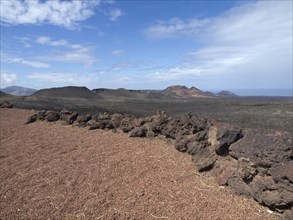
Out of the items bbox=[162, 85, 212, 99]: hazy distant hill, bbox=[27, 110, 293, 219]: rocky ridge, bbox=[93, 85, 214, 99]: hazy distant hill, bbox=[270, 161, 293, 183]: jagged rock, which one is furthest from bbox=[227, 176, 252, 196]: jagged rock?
bbox=[162, 85, 212, 99]: hazy distant hill

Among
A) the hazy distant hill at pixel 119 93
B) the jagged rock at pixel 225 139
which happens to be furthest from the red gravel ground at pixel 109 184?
the hazy distant hill at pixel 119 93

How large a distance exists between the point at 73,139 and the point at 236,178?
5.65 m

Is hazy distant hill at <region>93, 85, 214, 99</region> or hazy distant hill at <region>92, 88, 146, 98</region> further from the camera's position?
hazy distant hill at <region>93, 85, 214, 99</region>

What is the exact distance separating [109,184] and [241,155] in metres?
2.62

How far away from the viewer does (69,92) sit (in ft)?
203

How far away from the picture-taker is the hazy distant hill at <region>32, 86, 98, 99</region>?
58031mm

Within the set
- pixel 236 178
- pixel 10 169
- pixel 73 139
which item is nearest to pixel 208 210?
pixel 236 178

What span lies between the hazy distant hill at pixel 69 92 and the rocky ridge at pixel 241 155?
159ft

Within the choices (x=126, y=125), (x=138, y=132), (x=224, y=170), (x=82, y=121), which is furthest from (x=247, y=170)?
(x=82, y=121)

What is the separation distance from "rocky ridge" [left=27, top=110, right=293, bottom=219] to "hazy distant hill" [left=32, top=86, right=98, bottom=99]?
1909 inches

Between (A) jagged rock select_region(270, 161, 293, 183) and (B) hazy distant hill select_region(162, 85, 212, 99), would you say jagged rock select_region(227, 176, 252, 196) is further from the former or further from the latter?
Result: (B) hazy distant hill select_region(162, 85, 212, 99)

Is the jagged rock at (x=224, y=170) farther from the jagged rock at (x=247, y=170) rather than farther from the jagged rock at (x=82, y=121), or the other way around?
the jagged rock at (x=82, y=121)

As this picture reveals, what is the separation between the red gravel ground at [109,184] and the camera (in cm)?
580

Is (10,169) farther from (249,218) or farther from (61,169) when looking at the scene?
(249,218)
